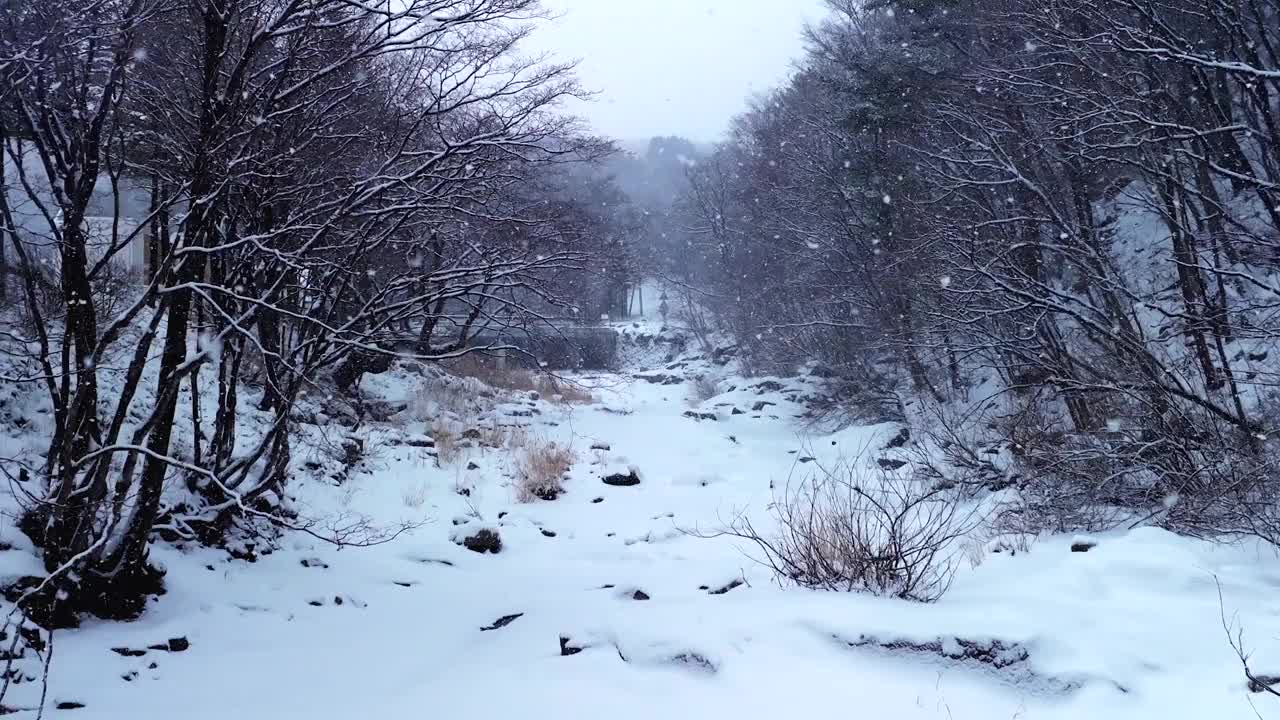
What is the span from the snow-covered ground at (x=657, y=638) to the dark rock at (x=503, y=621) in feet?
0.19

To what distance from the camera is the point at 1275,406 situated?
8.32 metres

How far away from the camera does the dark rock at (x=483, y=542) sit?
26.5 ft

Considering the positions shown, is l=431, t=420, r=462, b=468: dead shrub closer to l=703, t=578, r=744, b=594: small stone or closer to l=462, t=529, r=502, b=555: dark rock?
l=462, t=529, r=502, b=555: dark rock

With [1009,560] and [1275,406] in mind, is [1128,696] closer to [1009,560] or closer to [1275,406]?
[1009,560]

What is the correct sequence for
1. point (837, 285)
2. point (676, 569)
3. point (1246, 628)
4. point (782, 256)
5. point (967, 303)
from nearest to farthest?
1. point (1246, 628)
2. point (676, 569)
3. point (967, 303)
4. point (837, 285)
5. point (782, 256)

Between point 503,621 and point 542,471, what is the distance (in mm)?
5387

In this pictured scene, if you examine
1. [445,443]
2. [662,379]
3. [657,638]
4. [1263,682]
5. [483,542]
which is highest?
[1263,682]

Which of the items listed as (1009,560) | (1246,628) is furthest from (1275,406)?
(1246,628)

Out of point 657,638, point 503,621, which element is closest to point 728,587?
point 657,638

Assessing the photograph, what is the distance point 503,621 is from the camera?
5.93 meters

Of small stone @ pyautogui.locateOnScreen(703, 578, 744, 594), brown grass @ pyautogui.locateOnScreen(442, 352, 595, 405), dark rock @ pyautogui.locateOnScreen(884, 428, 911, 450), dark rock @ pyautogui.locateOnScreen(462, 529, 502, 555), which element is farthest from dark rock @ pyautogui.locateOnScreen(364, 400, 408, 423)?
dark rock @ pyautogui.locateOnScreen(884, 428, 911, 450)

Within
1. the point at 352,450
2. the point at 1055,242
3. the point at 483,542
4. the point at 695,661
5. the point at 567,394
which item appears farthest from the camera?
the point at 567,394

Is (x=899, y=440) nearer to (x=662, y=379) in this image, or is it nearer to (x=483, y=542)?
(x=483, y=542)

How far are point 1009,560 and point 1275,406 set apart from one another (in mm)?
4428
